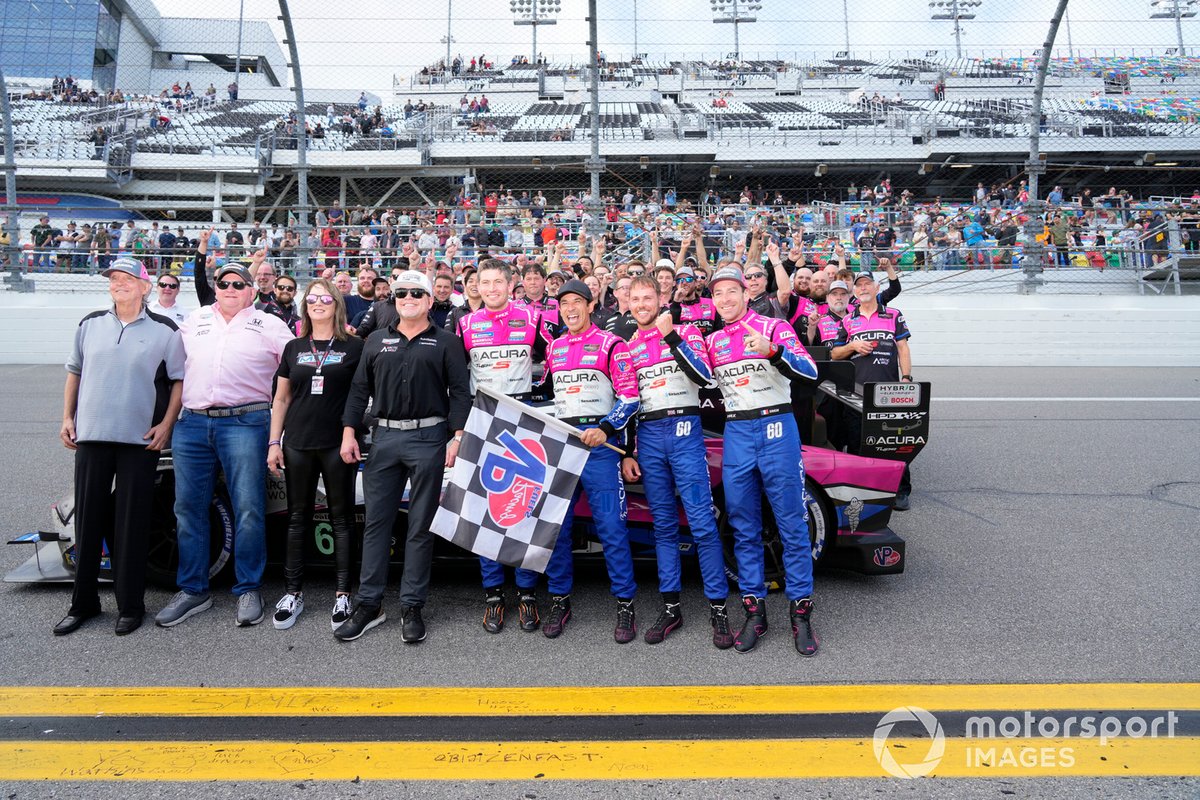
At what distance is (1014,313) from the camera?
1209 centimetres

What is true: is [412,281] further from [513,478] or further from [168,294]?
[168,294]

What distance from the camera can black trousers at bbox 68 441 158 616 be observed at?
3740mm

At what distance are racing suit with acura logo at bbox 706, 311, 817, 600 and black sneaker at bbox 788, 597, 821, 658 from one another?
1.5 inches

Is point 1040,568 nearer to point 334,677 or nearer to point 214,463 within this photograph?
point 334,677

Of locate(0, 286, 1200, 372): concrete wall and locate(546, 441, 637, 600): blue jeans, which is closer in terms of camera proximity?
locate(546, 441, 637, 600): blue jeans

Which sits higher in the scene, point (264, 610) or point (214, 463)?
point (214, 463)

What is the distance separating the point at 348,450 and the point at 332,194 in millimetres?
27513

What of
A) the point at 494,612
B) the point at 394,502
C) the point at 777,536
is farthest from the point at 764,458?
the point at 394,502

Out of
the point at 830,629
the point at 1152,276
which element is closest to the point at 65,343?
the point at 830,629

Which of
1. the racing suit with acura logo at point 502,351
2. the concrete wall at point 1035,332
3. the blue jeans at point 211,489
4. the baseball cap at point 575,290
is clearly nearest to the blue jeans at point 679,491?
the baseball cap at point 575,290

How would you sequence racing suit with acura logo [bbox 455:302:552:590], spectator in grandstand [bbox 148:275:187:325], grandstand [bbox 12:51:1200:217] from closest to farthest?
racing suit with acura logo [bbox 455:302:552:590]
spectator in grandstand [bbox 148:275:187:325]
grandstand [bbox 12:51:1200:217]

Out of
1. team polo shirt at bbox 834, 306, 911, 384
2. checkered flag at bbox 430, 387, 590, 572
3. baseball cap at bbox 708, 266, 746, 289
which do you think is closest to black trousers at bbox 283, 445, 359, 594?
checkered flag at bbox 430, 387, 590, 572

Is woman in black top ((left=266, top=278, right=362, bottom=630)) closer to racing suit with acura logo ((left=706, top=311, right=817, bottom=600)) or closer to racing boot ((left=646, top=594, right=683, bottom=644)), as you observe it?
racing boot ((left=646, top=594, right=683, bottom=644))

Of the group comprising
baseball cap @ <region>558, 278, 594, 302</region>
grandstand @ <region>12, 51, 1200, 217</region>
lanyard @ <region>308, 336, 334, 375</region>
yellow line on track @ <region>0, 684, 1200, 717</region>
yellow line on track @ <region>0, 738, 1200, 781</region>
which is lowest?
yellow line on track @ <region>0, 738, 1200, 781</region>
